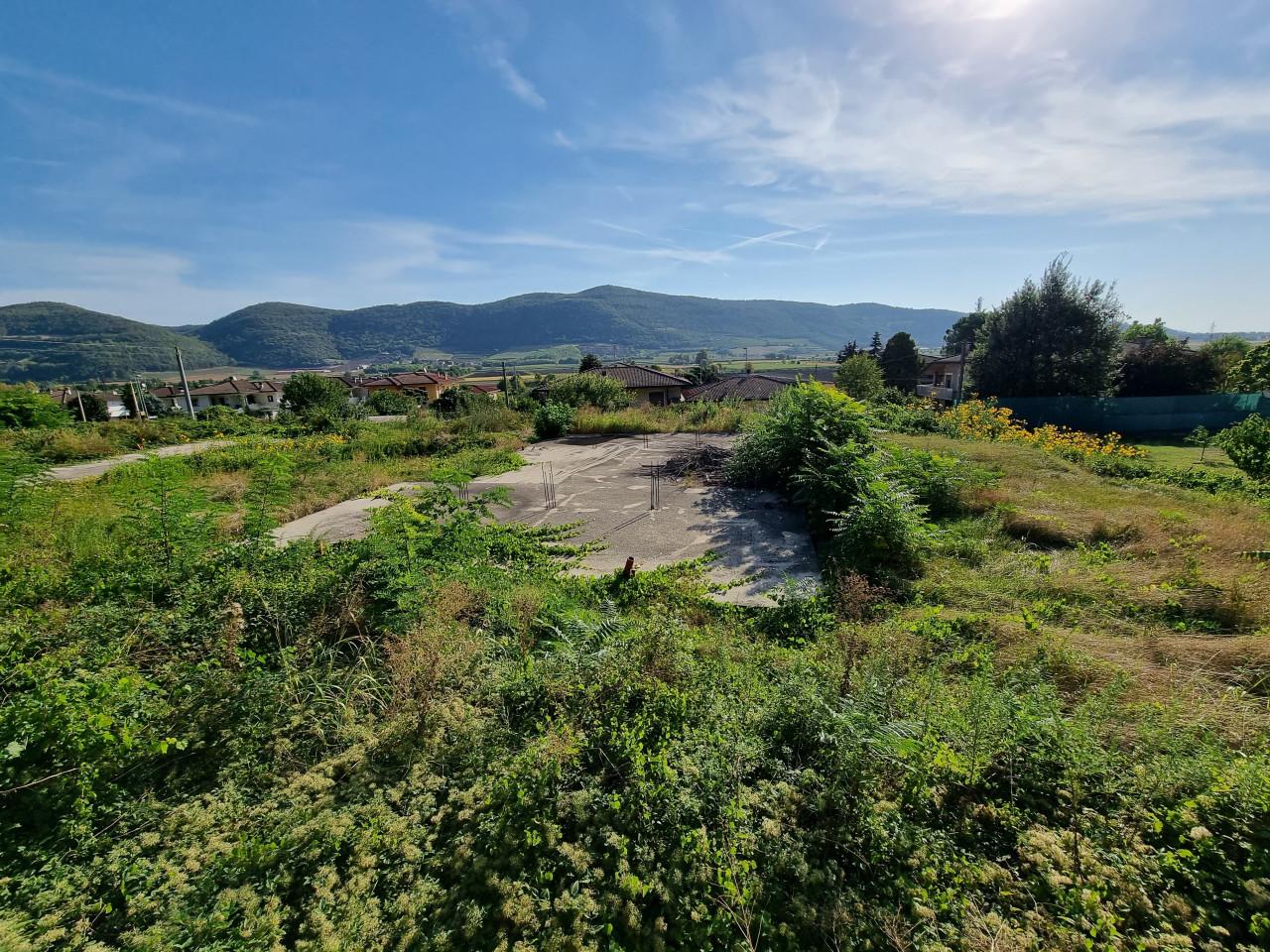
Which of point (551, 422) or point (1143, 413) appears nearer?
point (551, 422)

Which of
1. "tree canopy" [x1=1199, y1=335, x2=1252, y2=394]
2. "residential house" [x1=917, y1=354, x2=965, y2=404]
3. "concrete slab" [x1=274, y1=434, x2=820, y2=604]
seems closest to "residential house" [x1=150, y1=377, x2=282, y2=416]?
"concrete slab" [x1=274, y1=434, x2=820, y2=604]

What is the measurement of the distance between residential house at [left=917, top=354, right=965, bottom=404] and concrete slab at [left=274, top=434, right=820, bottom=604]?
3121 cm

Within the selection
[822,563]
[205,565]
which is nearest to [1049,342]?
[822,563]

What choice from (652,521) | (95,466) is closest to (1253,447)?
(652,521)

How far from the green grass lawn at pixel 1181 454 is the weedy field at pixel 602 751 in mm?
9697

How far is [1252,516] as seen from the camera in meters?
6.12

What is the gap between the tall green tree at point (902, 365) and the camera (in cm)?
4028

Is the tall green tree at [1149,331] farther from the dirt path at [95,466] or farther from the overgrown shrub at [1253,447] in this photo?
the dirt path at [95,466]

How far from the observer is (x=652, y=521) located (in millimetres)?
8586

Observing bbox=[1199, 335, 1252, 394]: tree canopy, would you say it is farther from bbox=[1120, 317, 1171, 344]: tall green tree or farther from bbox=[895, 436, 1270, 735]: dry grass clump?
bbox=[895, 436, 1270, 735]: dry grass clump

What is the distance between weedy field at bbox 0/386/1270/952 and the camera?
2.22 metres

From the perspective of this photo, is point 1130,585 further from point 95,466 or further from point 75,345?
point 75,345

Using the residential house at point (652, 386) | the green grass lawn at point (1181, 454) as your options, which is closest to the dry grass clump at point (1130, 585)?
the green grass lawn at point (1181, 454)

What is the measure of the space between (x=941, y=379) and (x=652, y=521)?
41.6 metres
